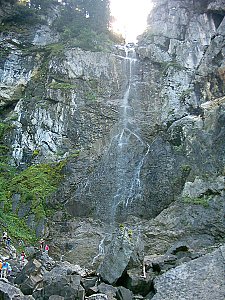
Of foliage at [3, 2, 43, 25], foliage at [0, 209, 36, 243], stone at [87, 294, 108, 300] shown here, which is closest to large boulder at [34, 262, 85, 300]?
stone at [87, 294, 108, 300]

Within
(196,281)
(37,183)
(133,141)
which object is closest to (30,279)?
(196,281)

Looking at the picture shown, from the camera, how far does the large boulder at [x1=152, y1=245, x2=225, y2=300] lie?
7895 mm

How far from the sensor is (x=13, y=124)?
2906 cm

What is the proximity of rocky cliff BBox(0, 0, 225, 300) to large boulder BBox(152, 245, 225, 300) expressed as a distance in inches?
1.3

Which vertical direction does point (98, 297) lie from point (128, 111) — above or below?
below

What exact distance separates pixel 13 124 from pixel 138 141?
1077 cm

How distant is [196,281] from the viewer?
8.32m

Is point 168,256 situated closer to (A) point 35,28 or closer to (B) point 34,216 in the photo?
(B) point 34,216

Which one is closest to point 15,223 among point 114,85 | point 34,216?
point 34,216

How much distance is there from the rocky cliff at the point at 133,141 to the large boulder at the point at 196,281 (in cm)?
3

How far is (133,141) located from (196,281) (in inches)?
713

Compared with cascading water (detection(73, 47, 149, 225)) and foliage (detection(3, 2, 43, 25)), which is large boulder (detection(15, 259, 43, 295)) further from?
foliage (detection(3, 2, 43, 25))

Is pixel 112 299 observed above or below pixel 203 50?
below

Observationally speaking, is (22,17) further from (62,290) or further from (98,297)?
(98,297)
